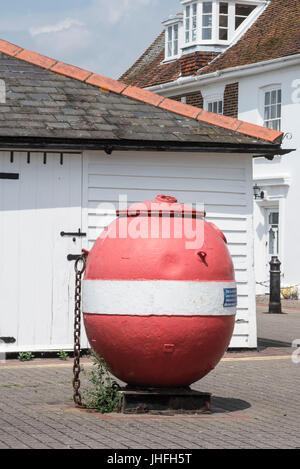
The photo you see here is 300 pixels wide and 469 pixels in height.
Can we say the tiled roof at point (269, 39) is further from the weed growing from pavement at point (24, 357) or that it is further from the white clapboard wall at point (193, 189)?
the weed growing from pavement at point (24, 357)

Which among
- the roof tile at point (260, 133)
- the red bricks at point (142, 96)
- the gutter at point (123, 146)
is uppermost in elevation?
the red bricks at point (142, 96)

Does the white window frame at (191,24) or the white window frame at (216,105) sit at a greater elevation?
the white window frame at (191,24)

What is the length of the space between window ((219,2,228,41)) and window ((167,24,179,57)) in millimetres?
2827

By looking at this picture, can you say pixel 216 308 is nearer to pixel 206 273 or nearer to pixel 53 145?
pixel 206 273

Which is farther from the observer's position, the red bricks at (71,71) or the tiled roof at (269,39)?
the tiled roof at (269,39)

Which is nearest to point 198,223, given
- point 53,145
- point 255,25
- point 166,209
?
point 166,209

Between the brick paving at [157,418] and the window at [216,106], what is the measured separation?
60.6 ft

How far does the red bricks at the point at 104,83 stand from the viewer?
14.3m

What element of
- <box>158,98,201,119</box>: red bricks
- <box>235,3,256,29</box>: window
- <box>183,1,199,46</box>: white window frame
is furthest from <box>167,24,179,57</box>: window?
<box>158,98,201,119</box>: red bricks

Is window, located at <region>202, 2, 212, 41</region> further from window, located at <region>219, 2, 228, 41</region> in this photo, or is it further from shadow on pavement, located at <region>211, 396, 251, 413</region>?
shadow on pavement, located at <region>211, 396, 251, 413</region>

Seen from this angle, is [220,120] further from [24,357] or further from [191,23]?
[191,23]

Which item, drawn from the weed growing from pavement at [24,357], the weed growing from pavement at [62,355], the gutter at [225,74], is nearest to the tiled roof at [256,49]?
the gutter at [225,74]

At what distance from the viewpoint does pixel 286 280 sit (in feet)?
87.4

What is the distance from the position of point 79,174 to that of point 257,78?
15.9 meters
